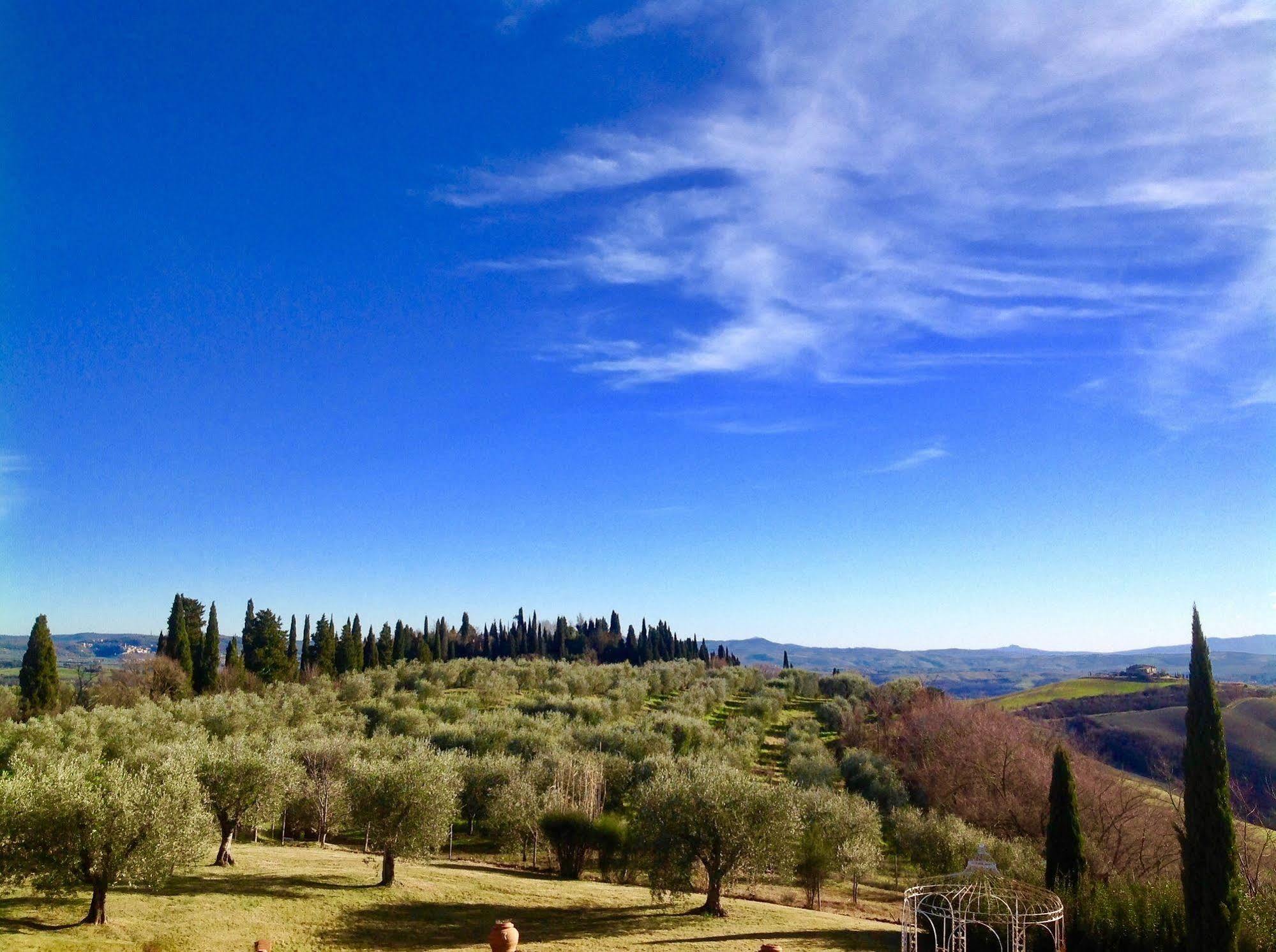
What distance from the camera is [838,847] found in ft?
126

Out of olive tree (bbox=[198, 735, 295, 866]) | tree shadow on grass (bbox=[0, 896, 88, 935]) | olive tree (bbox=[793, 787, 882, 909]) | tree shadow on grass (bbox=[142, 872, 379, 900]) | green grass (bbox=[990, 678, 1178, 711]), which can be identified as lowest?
green grass (bbox=[990, 678, 1178, 711])

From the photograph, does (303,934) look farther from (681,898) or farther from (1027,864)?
(1027,864)

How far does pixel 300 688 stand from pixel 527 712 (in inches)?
916

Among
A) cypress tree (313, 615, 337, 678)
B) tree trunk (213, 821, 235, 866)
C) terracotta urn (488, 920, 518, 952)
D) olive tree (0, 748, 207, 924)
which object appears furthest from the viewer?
cypress tree (313, 615, 337, 678)

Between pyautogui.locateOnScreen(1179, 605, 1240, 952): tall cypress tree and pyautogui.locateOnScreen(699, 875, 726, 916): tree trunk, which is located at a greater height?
pyautogui.locateOnScreen(1179, 605, 1240, 952): tall cypress tree

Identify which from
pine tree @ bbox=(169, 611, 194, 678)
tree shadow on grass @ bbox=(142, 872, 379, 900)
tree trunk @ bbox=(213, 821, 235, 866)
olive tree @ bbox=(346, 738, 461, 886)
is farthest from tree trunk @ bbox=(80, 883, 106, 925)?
pine tree @ bbox=(169, 611, 194, 678)

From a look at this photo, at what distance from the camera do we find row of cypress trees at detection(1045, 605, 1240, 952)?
21.2 meters

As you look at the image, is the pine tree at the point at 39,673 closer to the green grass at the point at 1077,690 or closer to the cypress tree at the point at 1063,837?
the cypress tree at the point at 1063,837

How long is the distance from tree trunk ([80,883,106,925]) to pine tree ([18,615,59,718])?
170 feet

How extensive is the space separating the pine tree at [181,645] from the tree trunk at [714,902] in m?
66.6

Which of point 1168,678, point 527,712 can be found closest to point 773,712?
point 527,712

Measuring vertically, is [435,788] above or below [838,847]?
above

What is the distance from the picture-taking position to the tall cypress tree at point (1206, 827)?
21.2 m

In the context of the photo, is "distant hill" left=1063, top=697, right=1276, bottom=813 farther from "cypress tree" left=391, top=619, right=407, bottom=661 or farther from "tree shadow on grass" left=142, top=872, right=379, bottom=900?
"cypress tree" left=391, top=619, right=407, bottom=661
